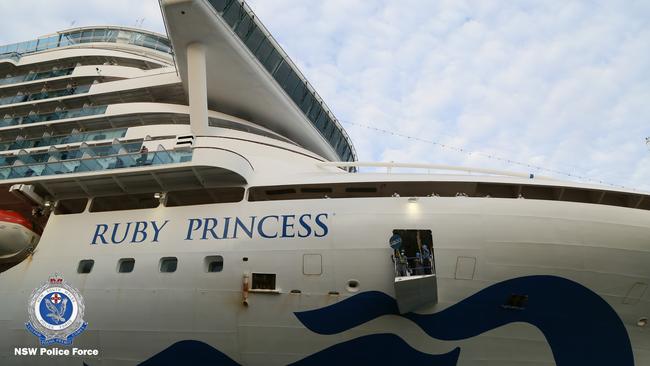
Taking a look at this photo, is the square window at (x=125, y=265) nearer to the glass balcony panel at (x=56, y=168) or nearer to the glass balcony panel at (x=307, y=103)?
the glass balcony panel at (x=56, y=168)

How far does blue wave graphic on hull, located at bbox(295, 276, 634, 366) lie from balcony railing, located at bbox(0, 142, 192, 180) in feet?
17.6

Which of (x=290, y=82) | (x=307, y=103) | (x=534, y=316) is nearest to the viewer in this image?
(x=534, y=316)

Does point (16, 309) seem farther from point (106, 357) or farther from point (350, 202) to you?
point (350, 202)

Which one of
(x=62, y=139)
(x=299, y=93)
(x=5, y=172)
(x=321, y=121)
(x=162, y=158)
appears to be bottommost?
(x=162, y=158)

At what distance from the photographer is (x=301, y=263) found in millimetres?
9188

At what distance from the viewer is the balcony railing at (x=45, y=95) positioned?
17.5 metres

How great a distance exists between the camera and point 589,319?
8.84m

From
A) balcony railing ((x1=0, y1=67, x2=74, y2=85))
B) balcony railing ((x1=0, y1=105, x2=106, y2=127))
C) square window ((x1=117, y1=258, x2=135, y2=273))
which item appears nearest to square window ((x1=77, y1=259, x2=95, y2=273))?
square window ((x1=117, y1=258, x2=135, y2=273))

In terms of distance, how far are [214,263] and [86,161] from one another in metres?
4.61

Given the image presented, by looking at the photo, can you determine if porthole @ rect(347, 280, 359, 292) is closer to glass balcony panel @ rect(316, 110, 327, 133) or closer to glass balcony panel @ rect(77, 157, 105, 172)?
glass balcony panel @ rect(77, 157, 105, 172)

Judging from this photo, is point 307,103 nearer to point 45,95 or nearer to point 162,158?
point 162,158

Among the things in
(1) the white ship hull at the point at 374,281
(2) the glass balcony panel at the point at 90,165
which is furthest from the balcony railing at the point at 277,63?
(1) the white ship hull at the point at 374,281

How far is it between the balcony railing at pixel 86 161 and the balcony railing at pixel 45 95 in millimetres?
5933

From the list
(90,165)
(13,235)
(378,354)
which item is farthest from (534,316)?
(13,235)
